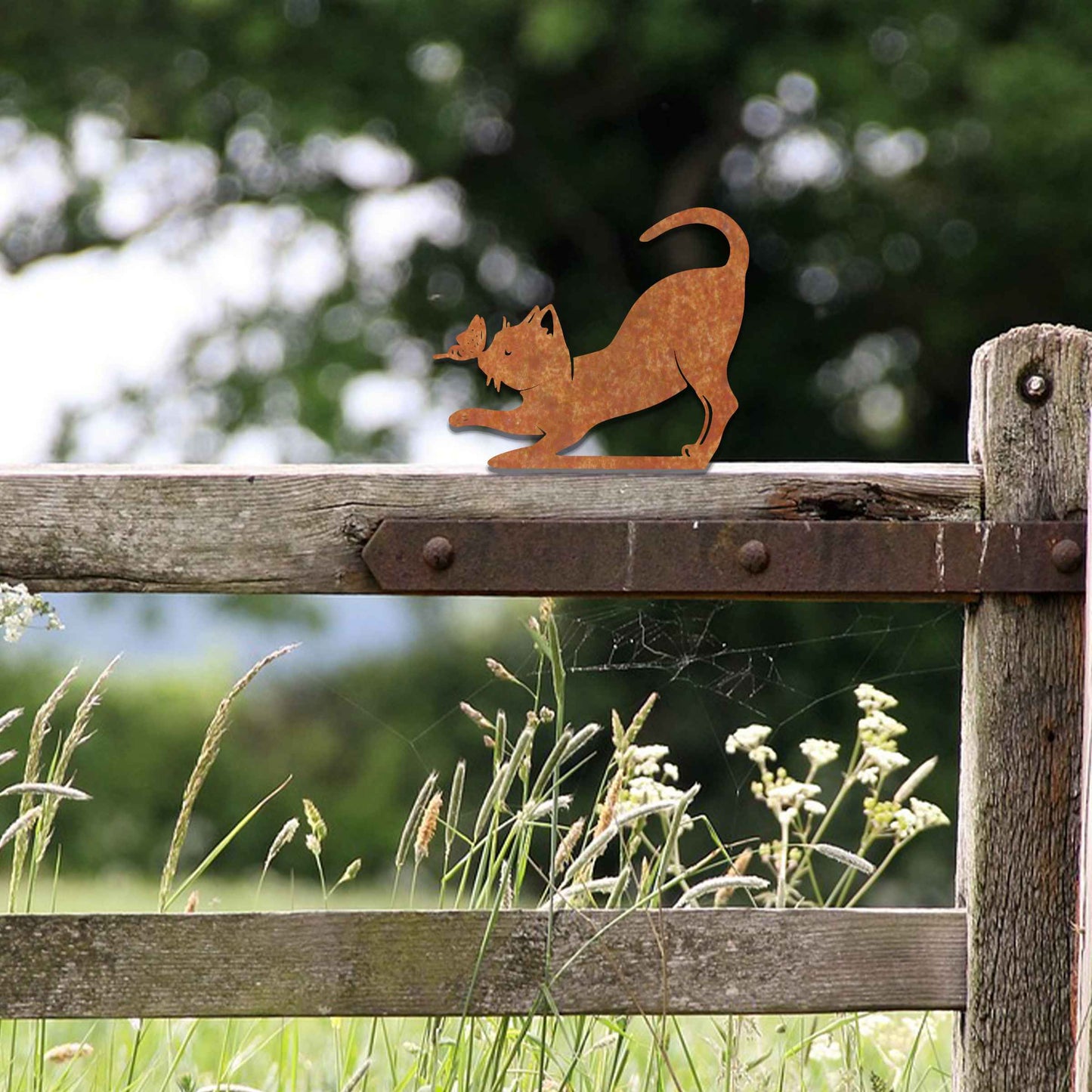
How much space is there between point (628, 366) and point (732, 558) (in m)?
0.25

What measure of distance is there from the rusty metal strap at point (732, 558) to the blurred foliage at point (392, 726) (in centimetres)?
509

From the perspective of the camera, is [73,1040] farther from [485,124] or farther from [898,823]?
[485,124]

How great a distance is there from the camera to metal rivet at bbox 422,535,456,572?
59.3 inches

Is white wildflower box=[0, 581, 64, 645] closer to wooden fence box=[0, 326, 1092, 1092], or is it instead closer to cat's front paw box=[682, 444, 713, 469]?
wooden fence box=[0, 326, 1092, 1092]

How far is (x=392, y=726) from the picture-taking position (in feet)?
23.8

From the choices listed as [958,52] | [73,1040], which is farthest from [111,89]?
[73,1040]

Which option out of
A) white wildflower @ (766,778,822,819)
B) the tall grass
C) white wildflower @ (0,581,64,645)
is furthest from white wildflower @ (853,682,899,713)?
white wildflower @ (0,581,64,645)

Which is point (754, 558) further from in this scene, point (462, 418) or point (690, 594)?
point (462, 418)

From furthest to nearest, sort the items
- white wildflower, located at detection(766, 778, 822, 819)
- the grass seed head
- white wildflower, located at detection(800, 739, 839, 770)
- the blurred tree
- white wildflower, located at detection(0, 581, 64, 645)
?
the blurred tree
white wildflower, located at detection(800, 739, 839, 770)
white wildflower, located at detection(766, 778, 822, 819)
the grass seed head
white wildflower, located at detection(0, 581, 64, 645)

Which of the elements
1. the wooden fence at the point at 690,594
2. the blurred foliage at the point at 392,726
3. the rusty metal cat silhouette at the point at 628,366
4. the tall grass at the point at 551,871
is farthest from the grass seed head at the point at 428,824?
the blurred foliage at the point at 392,726

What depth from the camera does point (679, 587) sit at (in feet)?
5.01

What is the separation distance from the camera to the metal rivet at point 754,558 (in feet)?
5.02

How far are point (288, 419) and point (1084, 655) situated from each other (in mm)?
5932

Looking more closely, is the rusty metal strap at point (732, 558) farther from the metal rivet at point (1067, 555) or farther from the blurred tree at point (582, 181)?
the blurred tree at point (582, 181)
